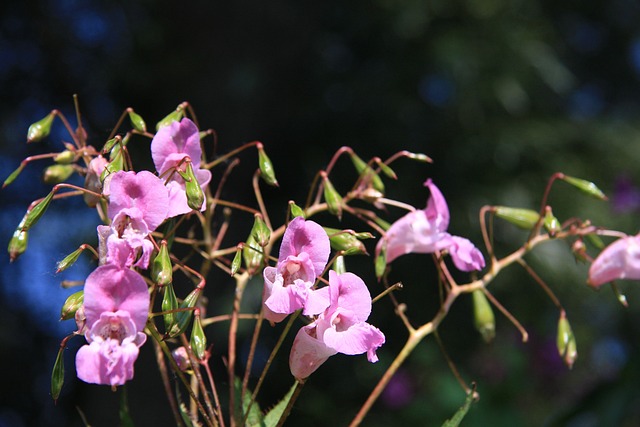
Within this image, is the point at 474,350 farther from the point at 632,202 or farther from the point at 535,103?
the point at 535,103

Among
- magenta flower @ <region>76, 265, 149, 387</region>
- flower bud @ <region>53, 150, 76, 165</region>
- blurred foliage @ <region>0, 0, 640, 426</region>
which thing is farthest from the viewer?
blurred foliage @ <region>0, 0, 640, 426</region>

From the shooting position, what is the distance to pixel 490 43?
2.48 m

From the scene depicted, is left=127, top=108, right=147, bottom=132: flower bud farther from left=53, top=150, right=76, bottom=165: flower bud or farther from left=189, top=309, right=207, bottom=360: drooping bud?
left=189, top=309, right=207, bottom=360: drooping bud

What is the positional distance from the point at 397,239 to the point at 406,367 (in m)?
1.99

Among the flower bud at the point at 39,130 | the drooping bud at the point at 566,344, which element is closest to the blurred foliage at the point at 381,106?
the drooping bud at the point at 566,344

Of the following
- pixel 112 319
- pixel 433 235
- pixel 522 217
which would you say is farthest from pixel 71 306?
pixel 522 217

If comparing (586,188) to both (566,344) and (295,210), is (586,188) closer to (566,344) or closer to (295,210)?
(566,344)

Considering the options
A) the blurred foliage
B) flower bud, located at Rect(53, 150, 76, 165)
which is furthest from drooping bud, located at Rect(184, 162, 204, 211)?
the blurred foliage

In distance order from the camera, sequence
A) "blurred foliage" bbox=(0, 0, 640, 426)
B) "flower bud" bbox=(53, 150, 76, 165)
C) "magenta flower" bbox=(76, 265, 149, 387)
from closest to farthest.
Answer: "magenta flower" bbox=(76, 265, 149, 387) → "flower bud" bbox=(53, 150, 76, 165) → "blurred foliage" bbox=(0, 0, 640, 426)

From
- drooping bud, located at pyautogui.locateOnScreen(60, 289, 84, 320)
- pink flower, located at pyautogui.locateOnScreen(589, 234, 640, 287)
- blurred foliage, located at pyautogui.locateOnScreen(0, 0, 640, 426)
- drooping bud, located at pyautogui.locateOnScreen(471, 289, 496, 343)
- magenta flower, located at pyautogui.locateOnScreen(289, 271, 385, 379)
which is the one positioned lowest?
blurred foliage, located at pyautogui.locateOnScreen(0, 0, 640, 426)

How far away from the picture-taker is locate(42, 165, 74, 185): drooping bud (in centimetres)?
50

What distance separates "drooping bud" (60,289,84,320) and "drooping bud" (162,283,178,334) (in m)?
0.05

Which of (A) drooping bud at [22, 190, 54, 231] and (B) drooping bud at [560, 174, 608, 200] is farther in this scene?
(B) drooping bud at [560, 174, 608, 200]

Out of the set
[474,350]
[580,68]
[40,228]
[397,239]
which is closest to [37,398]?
[40,228]
